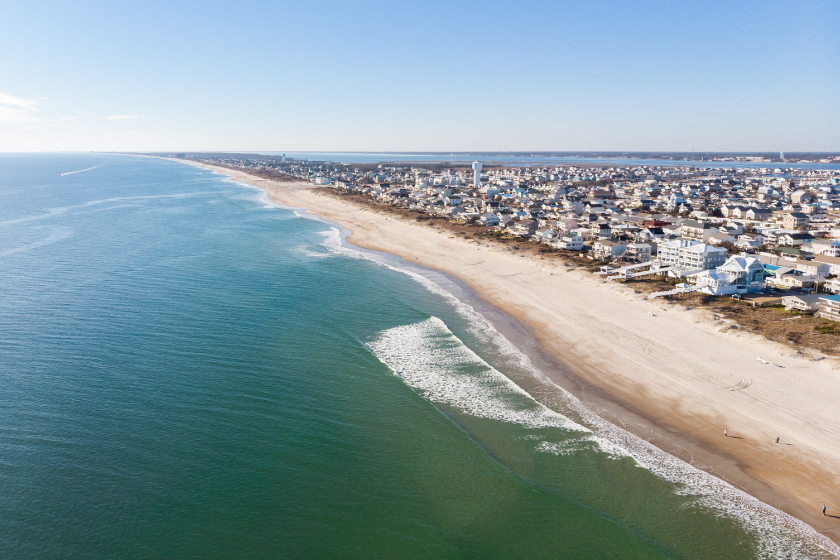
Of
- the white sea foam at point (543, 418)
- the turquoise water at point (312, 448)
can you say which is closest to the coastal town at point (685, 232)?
the white sea foam at point (543, 418)

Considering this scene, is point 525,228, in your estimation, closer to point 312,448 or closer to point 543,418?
point 543,418

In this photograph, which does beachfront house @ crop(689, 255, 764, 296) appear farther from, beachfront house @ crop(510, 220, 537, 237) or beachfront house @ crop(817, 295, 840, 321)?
beachfront house @ crop(510, 220, 537, 237)

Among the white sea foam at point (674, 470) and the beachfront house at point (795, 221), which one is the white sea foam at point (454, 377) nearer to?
the white sea foam at point (674, 470)

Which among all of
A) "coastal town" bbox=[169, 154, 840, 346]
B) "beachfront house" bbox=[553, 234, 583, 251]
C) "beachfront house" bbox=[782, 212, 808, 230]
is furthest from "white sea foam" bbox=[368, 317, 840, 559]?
"beachfront house" bbox=[782, 212, 808, 230]

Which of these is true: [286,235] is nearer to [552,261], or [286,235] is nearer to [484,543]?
[552,261]

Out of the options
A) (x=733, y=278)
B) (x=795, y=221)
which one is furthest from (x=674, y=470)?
(x=795, y=221)

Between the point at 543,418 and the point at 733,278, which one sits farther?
the point at 733,278
